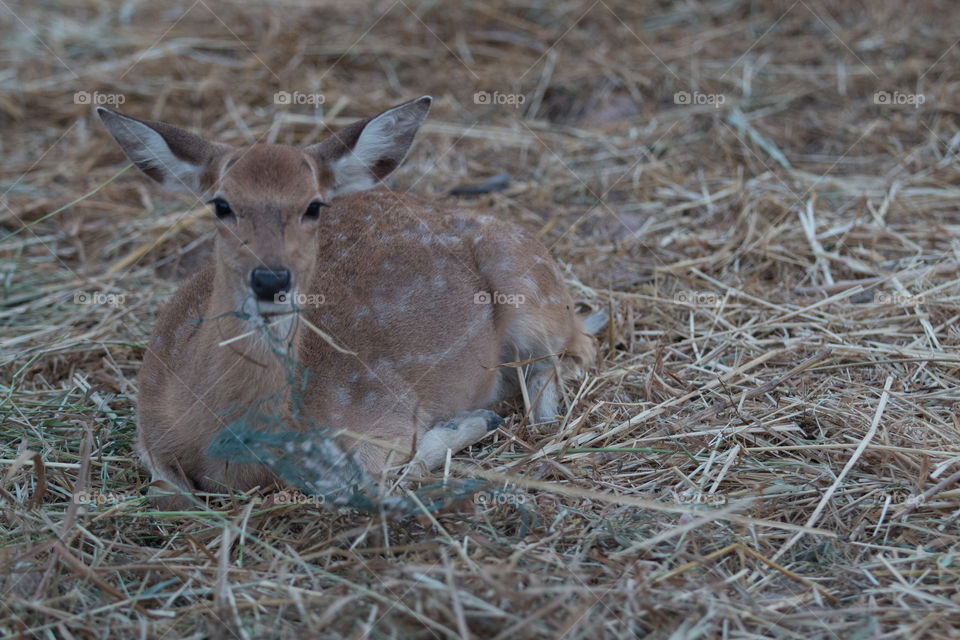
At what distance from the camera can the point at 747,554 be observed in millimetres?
3463

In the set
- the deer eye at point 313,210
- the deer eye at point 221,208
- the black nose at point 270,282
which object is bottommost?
the black nose at point 270,282

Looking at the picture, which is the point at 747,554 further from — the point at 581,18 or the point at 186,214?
the point at 581,18

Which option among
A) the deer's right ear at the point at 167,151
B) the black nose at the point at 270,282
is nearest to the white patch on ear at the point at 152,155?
the deer's right ear at the point at 167,151

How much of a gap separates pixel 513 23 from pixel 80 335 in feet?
17.0

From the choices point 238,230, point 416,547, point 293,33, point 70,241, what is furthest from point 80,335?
point 293,33

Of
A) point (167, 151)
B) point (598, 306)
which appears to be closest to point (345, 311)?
point (167, 151)

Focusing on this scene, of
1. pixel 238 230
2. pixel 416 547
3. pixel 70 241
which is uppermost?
pixel 238 230

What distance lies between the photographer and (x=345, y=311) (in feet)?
14.8

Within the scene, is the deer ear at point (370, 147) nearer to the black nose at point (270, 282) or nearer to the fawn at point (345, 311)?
the fawn at point (345, 311)

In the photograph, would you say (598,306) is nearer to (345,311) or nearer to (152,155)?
(345,311)

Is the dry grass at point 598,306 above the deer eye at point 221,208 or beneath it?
beneath

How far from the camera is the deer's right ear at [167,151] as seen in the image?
3840 millimetres

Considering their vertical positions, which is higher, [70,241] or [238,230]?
[238,230]

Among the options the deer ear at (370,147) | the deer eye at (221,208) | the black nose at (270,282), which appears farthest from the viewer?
the deer ear at (370,147)
